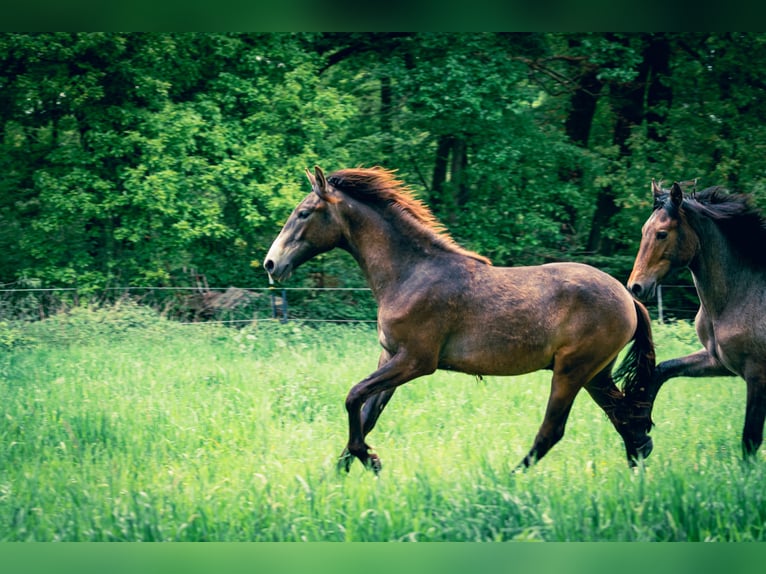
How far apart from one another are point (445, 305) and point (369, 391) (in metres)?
0.78

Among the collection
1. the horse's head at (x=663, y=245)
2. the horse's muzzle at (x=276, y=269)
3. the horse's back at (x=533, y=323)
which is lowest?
the horse's back at (x=533, y=323)

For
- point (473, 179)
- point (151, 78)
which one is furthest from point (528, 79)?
point (151, 78)

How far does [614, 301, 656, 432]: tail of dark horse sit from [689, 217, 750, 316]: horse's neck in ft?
1.55

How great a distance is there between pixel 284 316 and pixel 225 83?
4.68 metres

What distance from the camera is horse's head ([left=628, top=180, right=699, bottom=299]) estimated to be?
215 inches

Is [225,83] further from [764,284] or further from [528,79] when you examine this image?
[764,284]

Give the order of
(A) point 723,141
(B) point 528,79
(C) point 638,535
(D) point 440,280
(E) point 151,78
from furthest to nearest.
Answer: (B) point 528,79 → (A) point 723,141 → (E) point 151,78 → (D) point 440,280 → (C) point 638,535

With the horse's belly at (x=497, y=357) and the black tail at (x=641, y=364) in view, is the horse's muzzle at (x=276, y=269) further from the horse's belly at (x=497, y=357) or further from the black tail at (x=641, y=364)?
the black tail at (x=641, y=364)

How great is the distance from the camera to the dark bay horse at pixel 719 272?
546 cm

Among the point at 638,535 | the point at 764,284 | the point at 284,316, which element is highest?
the point at 764,284

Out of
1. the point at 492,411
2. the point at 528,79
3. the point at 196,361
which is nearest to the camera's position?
the point at 492,411

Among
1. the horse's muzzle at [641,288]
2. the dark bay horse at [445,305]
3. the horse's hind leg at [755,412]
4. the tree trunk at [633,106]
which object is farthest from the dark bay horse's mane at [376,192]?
the tree trunk at [633,106]

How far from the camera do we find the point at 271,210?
1402 centimetres

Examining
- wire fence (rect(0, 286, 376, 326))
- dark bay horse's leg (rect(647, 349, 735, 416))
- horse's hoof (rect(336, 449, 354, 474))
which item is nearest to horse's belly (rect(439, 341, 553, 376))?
horse's hoof (rect(336, 449, 354, 474))
